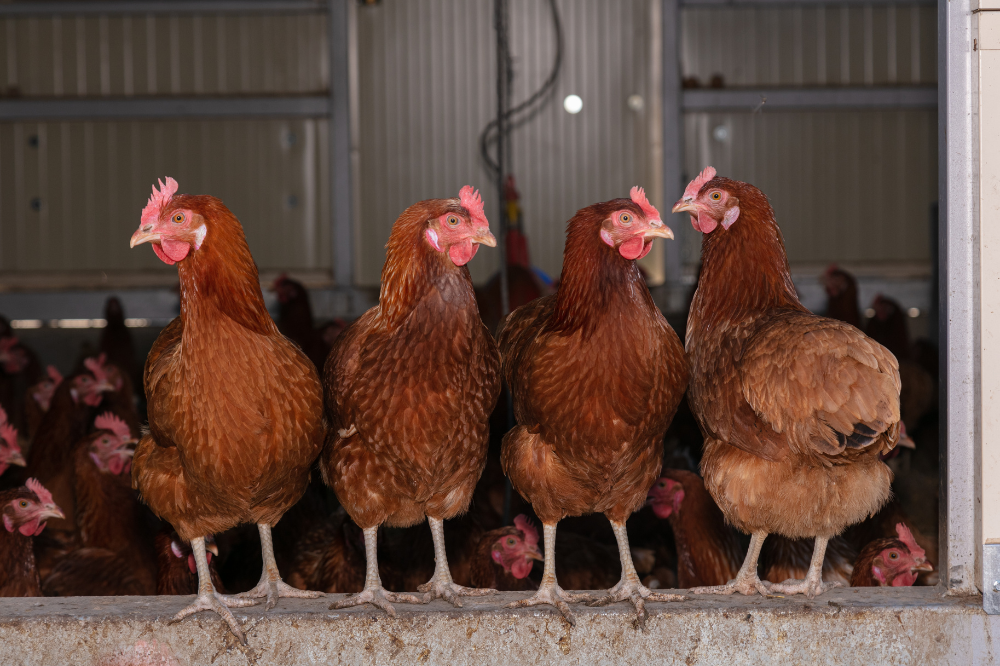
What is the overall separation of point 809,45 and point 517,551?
6.05m

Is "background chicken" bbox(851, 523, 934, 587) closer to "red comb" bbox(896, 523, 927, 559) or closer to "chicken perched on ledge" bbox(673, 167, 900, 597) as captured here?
"red comb" bbox(896, 523, 927, 559)

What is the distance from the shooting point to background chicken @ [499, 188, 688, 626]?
8.18ft

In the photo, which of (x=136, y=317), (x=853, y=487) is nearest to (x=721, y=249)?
(x=853, y=487)

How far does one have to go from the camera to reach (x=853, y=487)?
2553mm

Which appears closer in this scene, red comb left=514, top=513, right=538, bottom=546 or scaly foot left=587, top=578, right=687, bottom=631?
scaly foot left=587, top=578, right=687, bottom=631

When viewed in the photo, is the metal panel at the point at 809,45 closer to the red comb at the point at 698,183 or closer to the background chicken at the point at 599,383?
the red comb at the point at 698,183

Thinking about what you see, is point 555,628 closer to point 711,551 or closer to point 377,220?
point 711,551

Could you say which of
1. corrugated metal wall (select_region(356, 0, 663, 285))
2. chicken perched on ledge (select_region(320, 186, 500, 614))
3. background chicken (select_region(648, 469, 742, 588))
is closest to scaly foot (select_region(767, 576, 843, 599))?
background chicken (select_region(648, 469, 742, 588))

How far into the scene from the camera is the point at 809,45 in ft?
25.2

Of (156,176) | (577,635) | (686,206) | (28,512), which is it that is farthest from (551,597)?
(156,176)

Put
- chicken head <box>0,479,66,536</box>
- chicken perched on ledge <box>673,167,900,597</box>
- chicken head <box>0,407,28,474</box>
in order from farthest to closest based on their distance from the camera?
chicken head <box>0,407,28,474</box>
chicken head <box>0,479,66,536</box>
chicken perched on ledge <box>673,167,900,597</box>

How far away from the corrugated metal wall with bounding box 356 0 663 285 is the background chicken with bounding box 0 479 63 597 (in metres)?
4.67

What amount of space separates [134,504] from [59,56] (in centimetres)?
540

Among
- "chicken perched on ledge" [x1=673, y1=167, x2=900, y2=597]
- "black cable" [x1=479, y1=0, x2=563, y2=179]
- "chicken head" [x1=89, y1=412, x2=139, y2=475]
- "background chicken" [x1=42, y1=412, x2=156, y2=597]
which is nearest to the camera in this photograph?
"chicken perched on ledge" [x1=673, y1=167, x2=900, y2=597]
